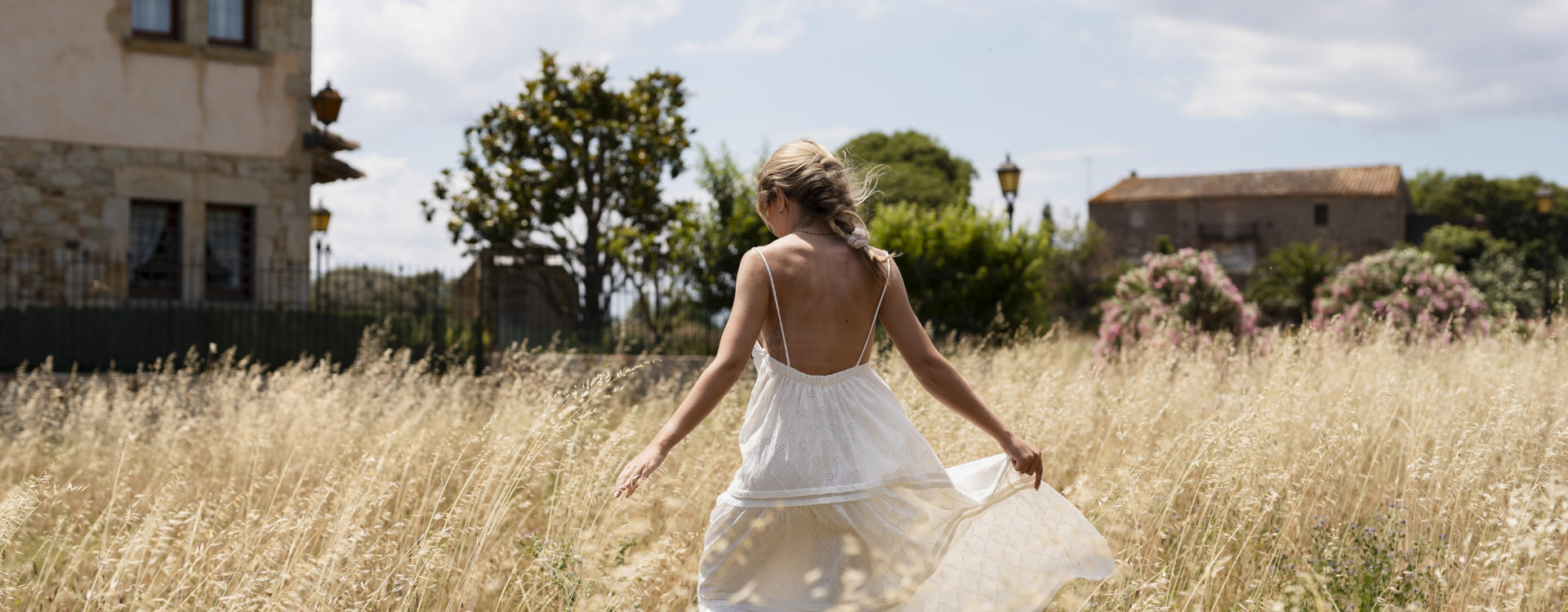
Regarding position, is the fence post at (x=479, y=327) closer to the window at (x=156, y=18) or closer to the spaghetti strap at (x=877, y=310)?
the window at (x=156, y=18)

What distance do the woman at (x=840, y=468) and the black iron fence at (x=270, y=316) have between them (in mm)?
7789

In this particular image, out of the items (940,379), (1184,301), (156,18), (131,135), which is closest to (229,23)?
(156,18)

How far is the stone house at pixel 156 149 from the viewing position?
1209 cm

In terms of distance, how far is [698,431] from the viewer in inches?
227

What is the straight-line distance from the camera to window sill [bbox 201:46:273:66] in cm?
1283

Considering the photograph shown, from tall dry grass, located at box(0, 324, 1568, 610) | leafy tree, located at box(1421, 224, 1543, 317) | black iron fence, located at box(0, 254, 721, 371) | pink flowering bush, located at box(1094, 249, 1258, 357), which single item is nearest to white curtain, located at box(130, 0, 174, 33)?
black iron fence, located at box(0, 254, 721, 371)

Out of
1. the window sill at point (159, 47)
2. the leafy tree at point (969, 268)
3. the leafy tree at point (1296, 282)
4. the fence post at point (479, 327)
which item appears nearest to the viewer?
the fence post at point (479, 327)

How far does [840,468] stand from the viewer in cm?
259

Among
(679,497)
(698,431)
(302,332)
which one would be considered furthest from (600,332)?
(679,497)

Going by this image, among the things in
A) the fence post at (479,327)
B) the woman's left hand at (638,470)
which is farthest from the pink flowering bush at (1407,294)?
the woman's left hand at (638,470)

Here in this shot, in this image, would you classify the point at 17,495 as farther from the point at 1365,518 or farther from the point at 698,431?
the point at 1365,518

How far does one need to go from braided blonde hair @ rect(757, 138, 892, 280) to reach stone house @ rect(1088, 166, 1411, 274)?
47.2m

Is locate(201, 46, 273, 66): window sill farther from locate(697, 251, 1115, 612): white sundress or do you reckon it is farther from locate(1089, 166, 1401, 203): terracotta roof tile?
locate(1089, 166, 1401, 203): terracotta roof tile

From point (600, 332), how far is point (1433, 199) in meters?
62.1
